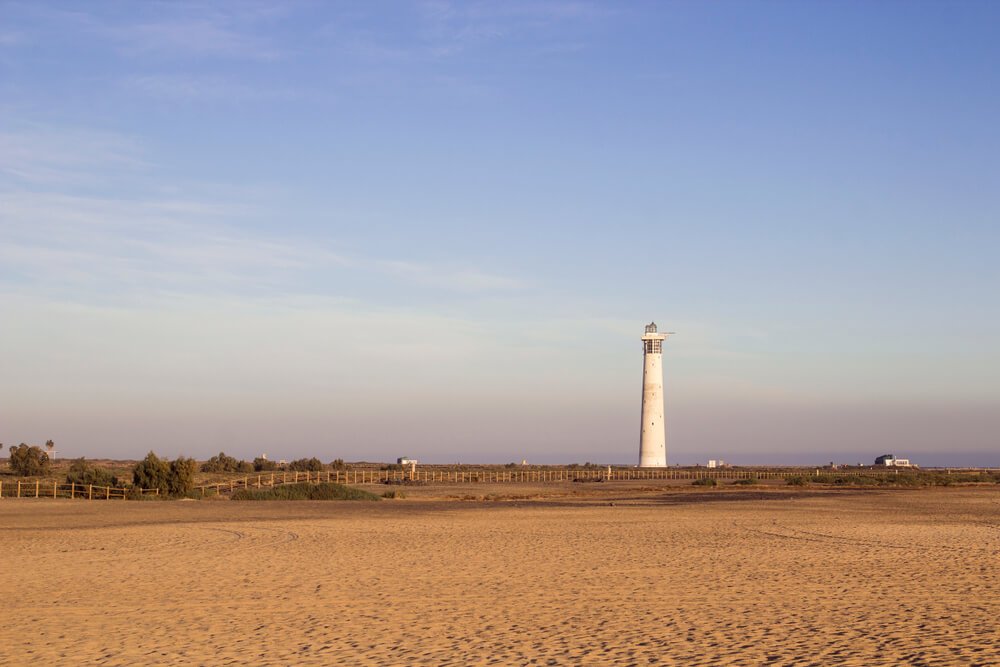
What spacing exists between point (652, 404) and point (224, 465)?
34.3 metres

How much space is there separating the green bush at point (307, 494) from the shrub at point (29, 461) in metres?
35.1

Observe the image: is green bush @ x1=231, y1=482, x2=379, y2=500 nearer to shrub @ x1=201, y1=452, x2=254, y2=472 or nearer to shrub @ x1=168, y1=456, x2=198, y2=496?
shrub @ x1=168, y1=456, x2=198, y2=496

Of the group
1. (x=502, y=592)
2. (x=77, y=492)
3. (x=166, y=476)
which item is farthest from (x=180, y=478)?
(x=502, y=592)

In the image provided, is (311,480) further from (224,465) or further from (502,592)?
(502,592)

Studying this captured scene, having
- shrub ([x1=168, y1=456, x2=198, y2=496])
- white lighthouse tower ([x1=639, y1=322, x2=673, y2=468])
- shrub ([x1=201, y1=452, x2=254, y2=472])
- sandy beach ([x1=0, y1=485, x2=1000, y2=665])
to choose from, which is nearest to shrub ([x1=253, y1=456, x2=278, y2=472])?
shrub ([x1=201, y1=452, x2=254, y2=472])

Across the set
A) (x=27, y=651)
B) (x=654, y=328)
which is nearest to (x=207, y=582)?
(x=27, y=651)

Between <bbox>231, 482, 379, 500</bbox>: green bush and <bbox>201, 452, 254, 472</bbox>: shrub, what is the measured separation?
130ft

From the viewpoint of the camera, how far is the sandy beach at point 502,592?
37.2 ft

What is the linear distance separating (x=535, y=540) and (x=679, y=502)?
1826 centimetres

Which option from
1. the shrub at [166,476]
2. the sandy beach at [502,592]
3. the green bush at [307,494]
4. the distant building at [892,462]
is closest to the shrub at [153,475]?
the shrub at [166,476]

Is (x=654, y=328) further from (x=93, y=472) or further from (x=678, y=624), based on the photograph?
(x=678, y=624)

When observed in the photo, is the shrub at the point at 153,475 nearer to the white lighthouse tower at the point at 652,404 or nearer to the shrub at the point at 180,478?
the shrub at the point at 180,478

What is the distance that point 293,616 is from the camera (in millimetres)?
13719

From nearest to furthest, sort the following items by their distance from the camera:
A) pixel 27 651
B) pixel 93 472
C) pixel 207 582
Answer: pixel 27 651 < pixel 207 582 < pixel 93 472
